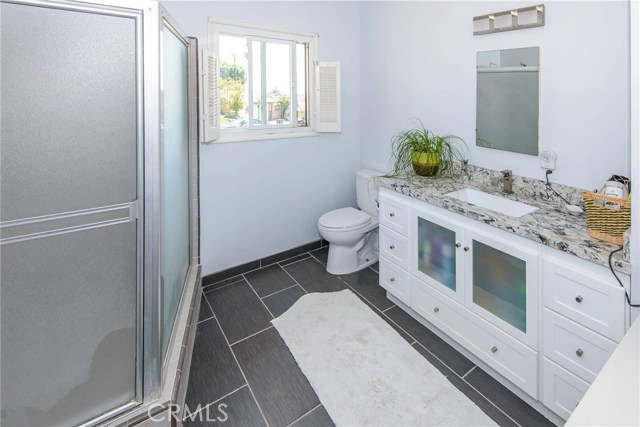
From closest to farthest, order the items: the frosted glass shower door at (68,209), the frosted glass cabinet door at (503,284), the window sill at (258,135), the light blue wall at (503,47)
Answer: the frosted glass shower door at (68,209)
the frosted glass cabinet door at (503,284)
the light blue wall at (503,47)
the window sill at (258,135)

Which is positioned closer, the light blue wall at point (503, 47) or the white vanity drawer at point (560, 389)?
the white vanity drawer at point (560, 389)

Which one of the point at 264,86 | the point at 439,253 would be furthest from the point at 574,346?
the point at 264,86

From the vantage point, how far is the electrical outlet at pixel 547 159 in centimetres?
189

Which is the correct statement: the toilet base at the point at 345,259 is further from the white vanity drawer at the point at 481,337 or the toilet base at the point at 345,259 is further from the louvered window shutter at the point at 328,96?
the louvered window shutter at the point at 328,96

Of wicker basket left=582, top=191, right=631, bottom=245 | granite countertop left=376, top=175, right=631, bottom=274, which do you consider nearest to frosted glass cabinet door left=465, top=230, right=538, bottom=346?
granite countertop left=376, top=175, right=631, bottom=274

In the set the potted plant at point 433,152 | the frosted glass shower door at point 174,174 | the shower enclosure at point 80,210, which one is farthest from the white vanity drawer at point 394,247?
the shower enclosure at point 80,210

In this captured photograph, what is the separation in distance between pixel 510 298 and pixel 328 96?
220cm

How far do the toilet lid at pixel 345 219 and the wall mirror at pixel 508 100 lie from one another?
105cm

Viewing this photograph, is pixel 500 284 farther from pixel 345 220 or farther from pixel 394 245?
pixel 345 220

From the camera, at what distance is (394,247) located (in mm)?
2309

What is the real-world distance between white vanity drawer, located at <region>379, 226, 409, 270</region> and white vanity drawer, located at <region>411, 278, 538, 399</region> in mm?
148

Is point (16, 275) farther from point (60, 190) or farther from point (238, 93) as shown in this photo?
point (238, 93)

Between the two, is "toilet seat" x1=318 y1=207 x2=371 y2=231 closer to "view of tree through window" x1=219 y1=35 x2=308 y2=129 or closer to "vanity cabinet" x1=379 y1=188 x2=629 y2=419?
"vanity cabinet" x1=379 y1=188 x2=629 y2=419

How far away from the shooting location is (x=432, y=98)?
2551 millimetres
